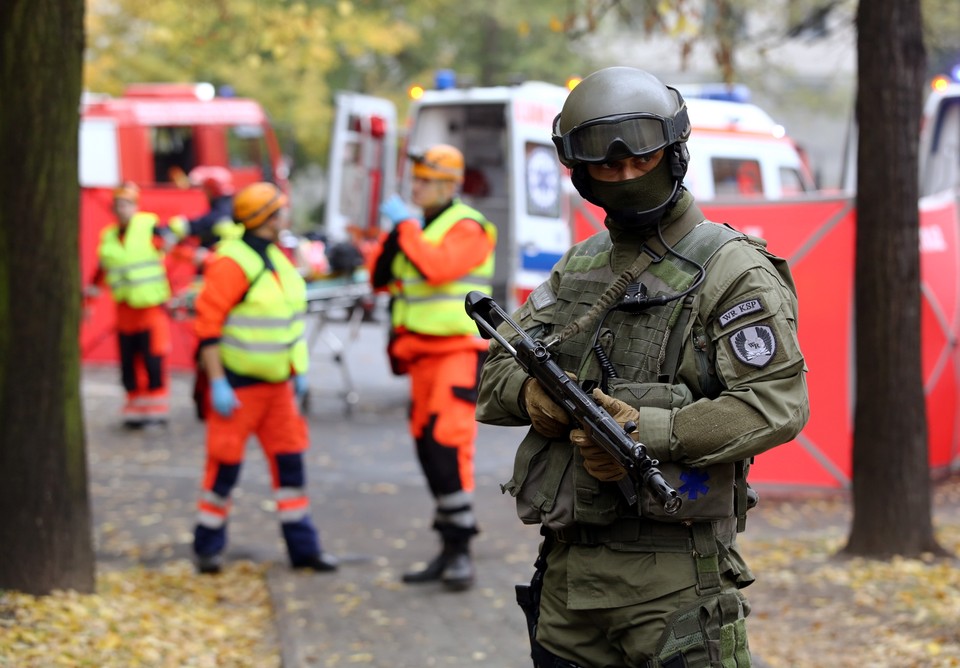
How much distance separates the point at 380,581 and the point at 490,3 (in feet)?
53.9

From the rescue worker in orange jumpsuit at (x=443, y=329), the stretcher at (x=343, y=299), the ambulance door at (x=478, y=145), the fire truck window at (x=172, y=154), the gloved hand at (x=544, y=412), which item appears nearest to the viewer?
the gloved hand at (x=544, y=412)

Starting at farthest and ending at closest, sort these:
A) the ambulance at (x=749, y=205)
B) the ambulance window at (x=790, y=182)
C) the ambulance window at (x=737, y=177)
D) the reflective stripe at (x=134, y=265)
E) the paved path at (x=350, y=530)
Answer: the ambulance window at (x=790, y=182)
the ambulance window at (x=737, y=177)
the reflective stripe at (x=134, y=265)
the ambulance at (x=749, y=205)
the paved path at (x=350, y=530)

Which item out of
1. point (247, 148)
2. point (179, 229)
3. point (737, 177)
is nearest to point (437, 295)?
point (737, 177)

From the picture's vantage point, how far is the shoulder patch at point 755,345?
303 cm

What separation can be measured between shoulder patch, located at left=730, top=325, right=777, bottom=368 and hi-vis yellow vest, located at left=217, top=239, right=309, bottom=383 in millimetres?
4224

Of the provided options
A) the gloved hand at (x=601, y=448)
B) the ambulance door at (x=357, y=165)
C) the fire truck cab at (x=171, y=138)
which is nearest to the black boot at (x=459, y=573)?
the gloved hand at (x=601, y=448)

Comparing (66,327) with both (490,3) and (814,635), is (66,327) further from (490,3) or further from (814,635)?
(490,3)

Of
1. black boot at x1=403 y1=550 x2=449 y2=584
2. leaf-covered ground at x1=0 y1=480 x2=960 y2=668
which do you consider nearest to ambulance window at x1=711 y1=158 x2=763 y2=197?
leaf-covered ground at x1=0 y1=480 x2=960 y2=668

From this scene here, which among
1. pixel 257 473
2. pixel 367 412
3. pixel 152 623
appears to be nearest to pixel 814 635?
pixel 152 623

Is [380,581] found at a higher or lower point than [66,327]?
lower

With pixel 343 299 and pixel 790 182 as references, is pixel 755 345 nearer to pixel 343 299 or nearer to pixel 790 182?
pixel 343 299

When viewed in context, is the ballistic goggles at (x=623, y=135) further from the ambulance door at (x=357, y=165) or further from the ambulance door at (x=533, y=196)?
the ambulance door at (x=357, y=165)

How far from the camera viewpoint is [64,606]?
568cm

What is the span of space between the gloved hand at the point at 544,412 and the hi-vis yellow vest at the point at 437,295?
130 inches
